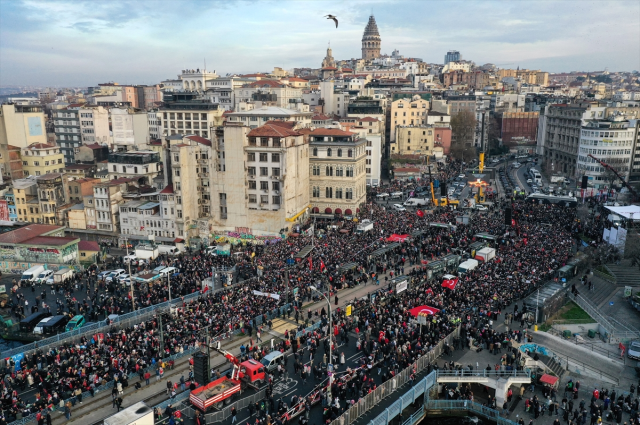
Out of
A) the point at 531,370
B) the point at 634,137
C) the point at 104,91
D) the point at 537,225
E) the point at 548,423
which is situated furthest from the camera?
the point at 104,91

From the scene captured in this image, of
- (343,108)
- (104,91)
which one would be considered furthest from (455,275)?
(104,91)

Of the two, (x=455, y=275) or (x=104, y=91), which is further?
(x=104, y=91)

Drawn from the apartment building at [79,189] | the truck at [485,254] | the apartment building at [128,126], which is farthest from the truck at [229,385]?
the apartment building at [128,126]

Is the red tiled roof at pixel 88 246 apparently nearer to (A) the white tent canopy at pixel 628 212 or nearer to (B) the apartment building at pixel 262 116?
(B) the apartment building at pixel 262 116

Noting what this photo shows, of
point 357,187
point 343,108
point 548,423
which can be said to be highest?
point 343,108

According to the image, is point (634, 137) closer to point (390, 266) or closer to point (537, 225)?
point (537, 225)

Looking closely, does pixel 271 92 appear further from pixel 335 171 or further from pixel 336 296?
pixel 336 296
